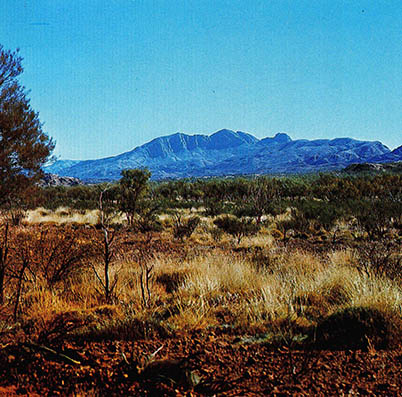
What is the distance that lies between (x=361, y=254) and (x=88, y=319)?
712 cm

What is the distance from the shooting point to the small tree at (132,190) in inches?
703

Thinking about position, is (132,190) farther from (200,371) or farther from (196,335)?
(200,371)

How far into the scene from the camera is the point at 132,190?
18.5m

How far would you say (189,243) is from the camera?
1153 centimetres

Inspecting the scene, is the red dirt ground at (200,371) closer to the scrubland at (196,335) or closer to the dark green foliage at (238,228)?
the scrubland at (196,335)

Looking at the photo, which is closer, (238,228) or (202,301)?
(202,301)

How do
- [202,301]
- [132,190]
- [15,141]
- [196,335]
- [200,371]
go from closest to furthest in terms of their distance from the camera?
1. [200,371]
2. [196,335]
3. [202,301]
4. [15,141]
5. [132,190]

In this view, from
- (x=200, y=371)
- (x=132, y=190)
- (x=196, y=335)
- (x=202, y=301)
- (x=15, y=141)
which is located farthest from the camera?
(x=132, y=190)

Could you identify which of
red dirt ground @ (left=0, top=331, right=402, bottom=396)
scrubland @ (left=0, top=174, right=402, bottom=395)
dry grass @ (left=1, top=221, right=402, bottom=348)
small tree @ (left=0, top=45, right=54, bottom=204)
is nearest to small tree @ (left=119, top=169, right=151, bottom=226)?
small tree @ (left=0, top=45, right=54, bottom=204)

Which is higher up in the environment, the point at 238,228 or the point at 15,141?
the point at 15,141

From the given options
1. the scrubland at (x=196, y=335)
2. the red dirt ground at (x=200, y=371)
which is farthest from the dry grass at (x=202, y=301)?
the red dirt ground at (x=200, y=371)

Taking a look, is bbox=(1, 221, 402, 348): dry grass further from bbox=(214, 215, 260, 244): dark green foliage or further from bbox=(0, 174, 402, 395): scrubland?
bbox=(214, 215, 260, 244): dark green foliage

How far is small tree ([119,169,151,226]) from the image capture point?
17.8 meters

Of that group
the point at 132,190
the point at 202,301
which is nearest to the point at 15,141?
the point at 132,190
